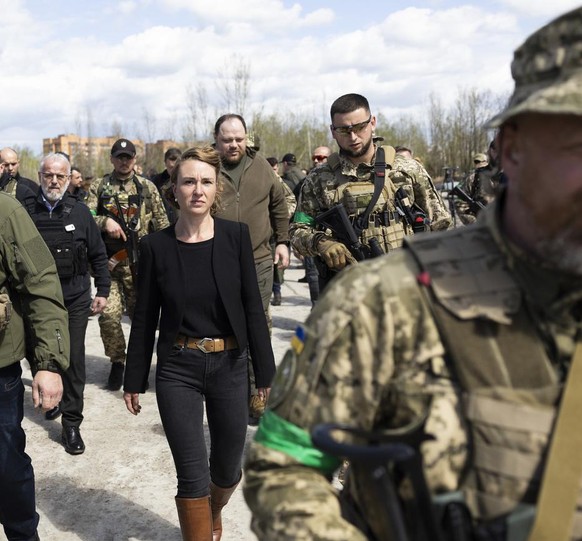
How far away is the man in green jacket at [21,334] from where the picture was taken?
3.18 meters

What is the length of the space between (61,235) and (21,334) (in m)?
2.08

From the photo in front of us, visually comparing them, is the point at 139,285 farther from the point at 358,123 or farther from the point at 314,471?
the point at 314,471

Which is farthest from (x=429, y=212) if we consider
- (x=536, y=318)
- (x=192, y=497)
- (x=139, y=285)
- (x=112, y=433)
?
(x=536, y=318)

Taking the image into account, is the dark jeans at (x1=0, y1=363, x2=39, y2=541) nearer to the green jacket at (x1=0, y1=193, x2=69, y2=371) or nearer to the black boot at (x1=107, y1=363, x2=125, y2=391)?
the green jacket at (x1=0, y1=193, x2=69, y2=371)

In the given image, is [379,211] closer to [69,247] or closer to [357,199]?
[357,199]

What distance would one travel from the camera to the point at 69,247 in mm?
5277

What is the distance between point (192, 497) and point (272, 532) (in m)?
2.13

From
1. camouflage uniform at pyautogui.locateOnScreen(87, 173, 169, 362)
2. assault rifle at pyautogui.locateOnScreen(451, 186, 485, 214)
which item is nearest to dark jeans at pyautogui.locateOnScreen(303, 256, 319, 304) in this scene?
assault rifle at pyautogui.locateOnScreen(451, 186, 485, 214)

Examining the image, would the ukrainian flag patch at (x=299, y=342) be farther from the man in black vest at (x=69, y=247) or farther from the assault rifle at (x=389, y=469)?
the man in black vest at (x=69, y=247)

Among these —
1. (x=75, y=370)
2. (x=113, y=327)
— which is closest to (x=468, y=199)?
(x=113, y=327)

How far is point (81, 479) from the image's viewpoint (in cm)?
462

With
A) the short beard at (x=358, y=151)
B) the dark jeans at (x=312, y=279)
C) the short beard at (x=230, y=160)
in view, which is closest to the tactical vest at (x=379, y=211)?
the short beard at (x=358, y=151)

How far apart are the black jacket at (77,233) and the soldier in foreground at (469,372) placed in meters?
4.19

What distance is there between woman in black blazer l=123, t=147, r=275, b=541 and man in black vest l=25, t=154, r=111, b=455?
1.73 meters
